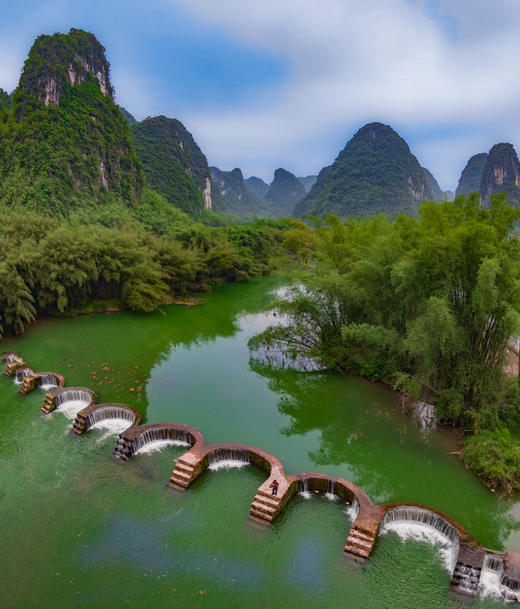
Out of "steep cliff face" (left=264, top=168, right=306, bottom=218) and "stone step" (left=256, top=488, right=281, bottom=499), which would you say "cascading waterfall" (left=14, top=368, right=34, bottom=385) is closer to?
"stone step" (left=256, top=488, right=281, bottom=499)

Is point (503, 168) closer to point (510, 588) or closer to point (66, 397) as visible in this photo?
point (510, 588)

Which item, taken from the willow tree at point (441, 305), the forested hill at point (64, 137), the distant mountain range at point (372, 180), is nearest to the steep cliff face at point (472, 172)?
Answer: the distant mountain range at point (372, 180)

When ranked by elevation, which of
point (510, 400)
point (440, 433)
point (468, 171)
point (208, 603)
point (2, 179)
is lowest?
point (208, 603)

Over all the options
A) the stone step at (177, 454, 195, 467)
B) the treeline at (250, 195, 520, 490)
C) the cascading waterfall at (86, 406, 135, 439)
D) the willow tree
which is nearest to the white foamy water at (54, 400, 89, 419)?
the cascading waterfall at (86, 406, 135, 439)

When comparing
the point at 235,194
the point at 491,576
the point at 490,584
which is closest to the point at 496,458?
the point at 491,576

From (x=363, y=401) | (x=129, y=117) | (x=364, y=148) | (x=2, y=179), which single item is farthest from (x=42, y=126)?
(x=364, y=148)

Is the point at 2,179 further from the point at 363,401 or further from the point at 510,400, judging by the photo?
the point at 510,400
